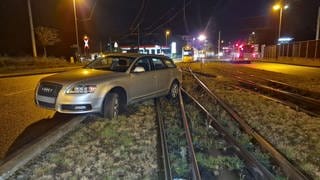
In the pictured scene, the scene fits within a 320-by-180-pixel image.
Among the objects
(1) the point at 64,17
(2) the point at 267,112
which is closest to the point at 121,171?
(2) the point at 267,112

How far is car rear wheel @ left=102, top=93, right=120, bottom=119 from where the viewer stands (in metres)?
7.51

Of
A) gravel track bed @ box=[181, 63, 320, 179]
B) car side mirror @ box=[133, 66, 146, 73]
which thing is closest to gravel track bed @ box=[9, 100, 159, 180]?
car side mirror @ box=[133, 66, 146, 73]

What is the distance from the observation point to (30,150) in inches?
211

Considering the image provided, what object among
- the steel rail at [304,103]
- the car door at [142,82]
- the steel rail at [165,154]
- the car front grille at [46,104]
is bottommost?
the steel rail at [304,103]

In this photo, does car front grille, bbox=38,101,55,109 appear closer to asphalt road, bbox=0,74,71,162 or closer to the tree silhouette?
asphalt road, bbox=0,74,71,162

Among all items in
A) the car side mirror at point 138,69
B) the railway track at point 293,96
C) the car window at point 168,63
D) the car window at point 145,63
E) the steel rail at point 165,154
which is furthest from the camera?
the car window at point 168,63

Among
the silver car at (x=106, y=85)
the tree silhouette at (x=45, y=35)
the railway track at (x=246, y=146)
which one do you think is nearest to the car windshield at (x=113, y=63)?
the silver car at (x=106, y=85)

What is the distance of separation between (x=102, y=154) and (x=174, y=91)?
19.9ft

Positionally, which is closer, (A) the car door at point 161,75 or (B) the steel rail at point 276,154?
(B) the steel rail at point 276,154

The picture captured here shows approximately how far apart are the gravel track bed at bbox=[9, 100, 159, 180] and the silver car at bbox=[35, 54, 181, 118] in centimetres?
54

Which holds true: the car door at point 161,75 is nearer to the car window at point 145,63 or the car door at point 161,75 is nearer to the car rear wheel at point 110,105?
the car window at point 145,63

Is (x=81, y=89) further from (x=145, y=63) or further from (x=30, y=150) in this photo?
(x=145, y=63)

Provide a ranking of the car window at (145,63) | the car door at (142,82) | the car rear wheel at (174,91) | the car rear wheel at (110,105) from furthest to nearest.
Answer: the car rear wheel at (174,91)
the car window at (145,63)
the car door at (142,82)
the car rear wheel at (110,105)

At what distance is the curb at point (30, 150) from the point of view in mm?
4660
